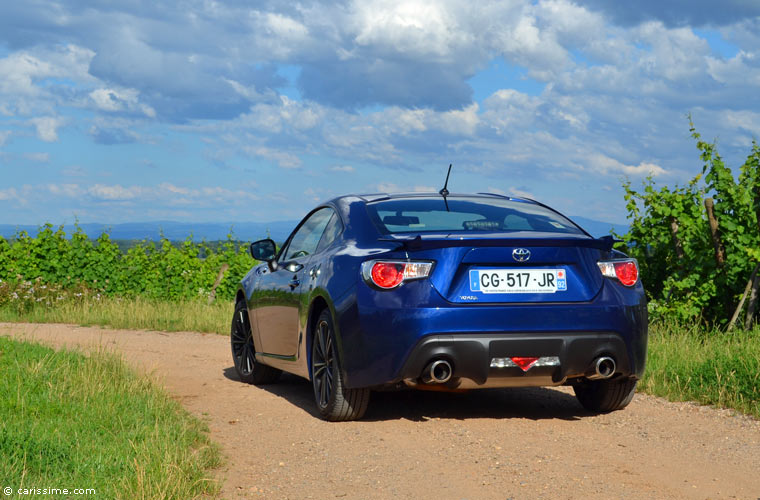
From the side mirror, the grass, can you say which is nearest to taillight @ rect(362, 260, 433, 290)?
the side mirror

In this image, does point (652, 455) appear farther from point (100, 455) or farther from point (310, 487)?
point (100, 455)

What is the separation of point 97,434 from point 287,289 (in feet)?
8.14

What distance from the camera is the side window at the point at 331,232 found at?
726 centimetres

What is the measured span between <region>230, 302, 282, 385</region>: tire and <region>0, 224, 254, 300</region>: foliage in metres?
12.0

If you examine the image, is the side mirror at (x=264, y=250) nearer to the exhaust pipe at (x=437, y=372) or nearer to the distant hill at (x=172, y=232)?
the exhaust pipe at (x=437, y=372)

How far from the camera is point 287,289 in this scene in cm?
797

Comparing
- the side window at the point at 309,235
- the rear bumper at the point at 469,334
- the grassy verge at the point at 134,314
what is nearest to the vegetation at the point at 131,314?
the grassy verge at the point at 134,314

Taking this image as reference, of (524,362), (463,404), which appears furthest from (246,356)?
(524,362)

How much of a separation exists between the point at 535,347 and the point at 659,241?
24.8 ft

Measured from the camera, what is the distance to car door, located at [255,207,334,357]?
7.75 m

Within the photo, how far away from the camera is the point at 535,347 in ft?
20.4

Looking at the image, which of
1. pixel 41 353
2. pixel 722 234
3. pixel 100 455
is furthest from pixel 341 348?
pixel 722 234

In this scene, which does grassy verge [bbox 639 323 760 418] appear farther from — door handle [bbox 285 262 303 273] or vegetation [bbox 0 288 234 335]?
vegetation [bbox 0 288 234 335]

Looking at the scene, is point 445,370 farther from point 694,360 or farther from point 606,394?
point 694,360
